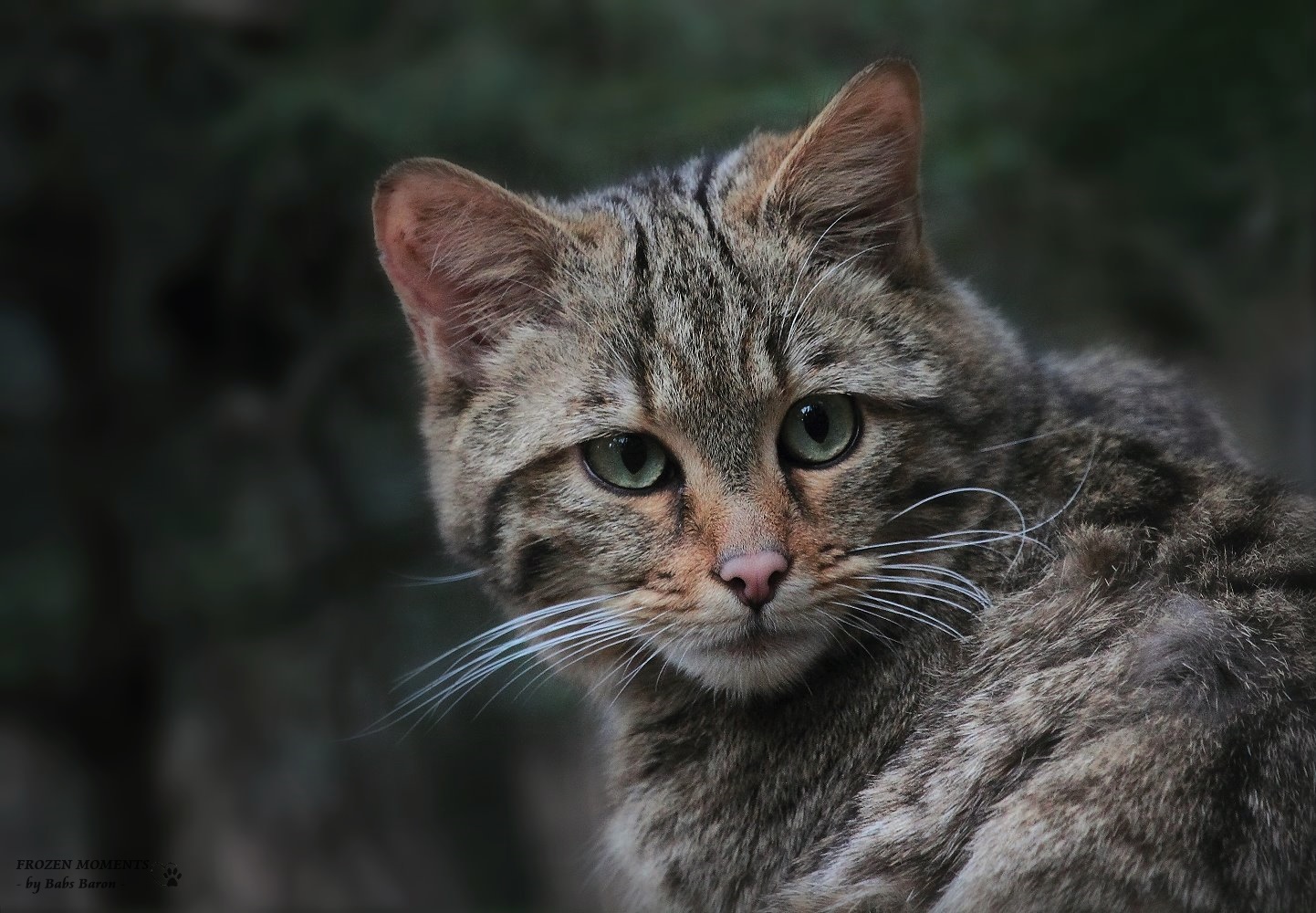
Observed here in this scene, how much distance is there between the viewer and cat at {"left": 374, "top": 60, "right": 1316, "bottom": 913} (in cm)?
204

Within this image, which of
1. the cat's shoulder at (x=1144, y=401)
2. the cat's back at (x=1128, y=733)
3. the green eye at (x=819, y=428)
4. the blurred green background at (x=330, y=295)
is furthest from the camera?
the blurred green background at (x=330, y=295)

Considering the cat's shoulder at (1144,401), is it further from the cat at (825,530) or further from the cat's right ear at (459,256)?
the cat's right ear at (459,256)

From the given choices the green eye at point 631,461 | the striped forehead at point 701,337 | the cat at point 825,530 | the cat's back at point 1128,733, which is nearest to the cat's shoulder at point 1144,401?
the cat at point 825,530

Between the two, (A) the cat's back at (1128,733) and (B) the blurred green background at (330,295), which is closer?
(A) the cat's back at (1128,733)

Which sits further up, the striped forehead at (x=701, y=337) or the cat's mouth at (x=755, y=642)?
the striped forehead at (x=701, y=337)

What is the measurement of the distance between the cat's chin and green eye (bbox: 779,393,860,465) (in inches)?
12.8

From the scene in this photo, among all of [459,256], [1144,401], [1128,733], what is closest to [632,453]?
[459,256]

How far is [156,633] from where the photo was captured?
4688 millimetres

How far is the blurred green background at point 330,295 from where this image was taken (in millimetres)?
3814

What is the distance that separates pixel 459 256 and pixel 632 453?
0.55 meters

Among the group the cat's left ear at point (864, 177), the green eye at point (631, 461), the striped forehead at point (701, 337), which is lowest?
the green eye at point (631, 461)

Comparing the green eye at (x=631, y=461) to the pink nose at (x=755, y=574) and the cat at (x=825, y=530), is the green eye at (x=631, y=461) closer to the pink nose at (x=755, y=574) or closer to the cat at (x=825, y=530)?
the cat at (x=825, y=530)

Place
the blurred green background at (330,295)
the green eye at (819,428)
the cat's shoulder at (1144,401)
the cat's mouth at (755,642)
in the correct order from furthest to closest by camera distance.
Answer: the blurred green background at (330,295)
the cat's shoulder at (1144,401)
the green eye at (819,428)
the cat's mouth at (755,642)

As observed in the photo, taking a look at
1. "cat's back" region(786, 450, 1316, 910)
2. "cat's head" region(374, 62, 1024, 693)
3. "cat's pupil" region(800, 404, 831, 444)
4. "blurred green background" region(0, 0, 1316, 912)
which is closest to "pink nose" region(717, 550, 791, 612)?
"cat's head" region(374, 62, 1024, 693)
